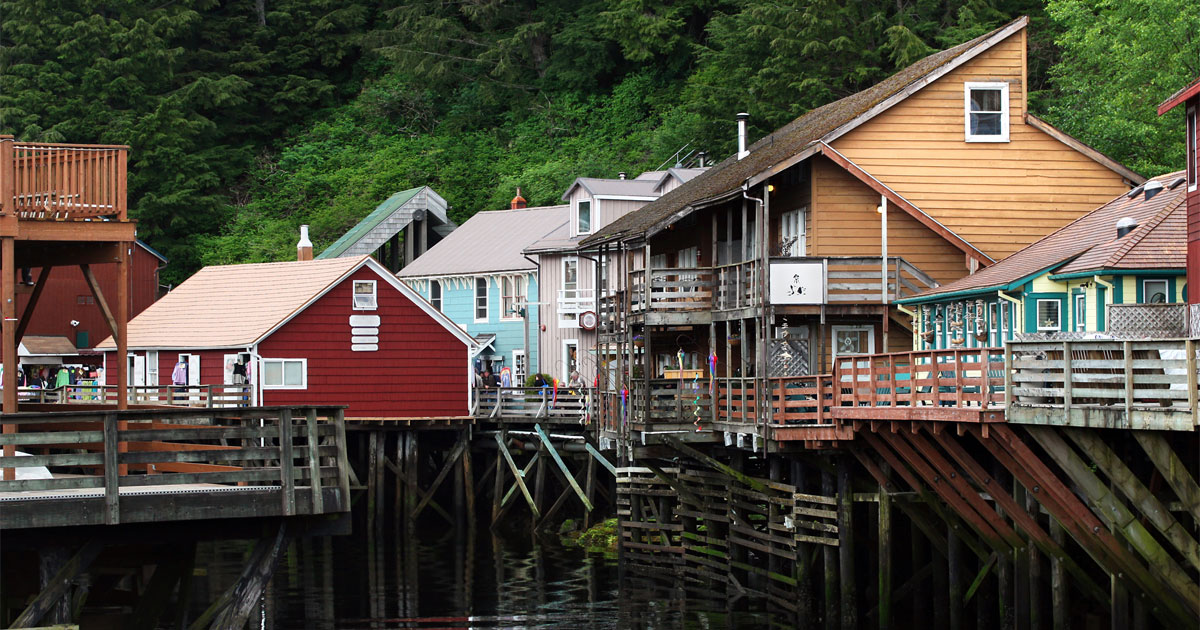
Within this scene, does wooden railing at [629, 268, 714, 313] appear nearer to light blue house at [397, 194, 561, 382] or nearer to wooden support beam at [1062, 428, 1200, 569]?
wooden support beam at [1062, 428, 1200, 569]

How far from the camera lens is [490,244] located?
2266 inches

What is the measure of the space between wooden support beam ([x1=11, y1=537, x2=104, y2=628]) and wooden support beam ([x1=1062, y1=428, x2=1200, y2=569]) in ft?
35.9

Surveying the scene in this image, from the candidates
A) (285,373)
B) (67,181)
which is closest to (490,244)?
(285,373)

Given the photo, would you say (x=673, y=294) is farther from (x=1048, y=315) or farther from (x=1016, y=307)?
(x=1048, y=315)

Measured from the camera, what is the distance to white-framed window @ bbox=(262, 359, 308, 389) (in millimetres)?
43875

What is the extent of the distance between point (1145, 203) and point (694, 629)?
Answer: 35.4 ft

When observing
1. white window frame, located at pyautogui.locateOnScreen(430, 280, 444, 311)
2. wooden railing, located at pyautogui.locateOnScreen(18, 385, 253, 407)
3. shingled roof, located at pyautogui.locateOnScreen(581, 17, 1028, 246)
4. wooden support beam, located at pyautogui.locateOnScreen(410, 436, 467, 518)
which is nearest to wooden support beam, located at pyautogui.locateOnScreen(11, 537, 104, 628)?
shingled roof, located at pyautogui.locateOnScreen(581, 17, 1028, 246)

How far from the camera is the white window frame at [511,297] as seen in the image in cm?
5425

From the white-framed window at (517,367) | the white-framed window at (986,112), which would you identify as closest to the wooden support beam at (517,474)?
the white-framed window at (517,367)

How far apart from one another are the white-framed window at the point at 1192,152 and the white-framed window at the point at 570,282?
28801mm

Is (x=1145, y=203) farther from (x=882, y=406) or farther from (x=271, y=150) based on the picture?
(x=271, y=150)

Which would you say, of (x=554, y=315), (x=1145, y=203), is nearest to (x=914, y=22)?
(x=554, y=315)

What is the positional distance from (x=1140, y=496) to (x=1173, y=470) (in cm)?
84

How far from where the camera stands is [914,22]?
55906 millimetres
